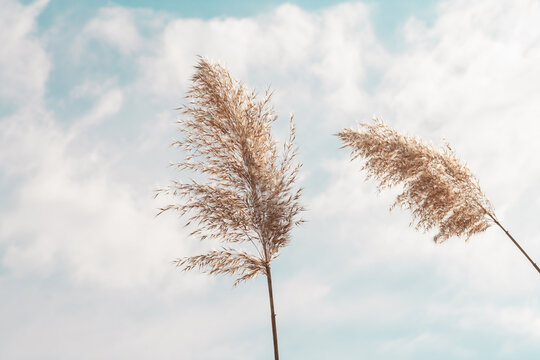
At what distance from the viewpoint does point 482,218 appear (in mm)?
5660

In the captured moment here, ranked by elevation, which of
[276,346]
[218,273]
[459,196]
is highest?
[459,196]

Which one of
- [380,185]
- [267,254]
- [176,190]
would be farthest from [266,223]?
[380,185]

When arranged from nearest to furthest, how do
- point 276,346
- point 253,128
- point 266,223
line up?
point 276,346 < point 266,223 < point 253,128

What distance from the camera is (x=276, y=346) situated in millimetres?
4746

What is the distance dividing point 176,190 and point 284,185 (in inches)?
51.3

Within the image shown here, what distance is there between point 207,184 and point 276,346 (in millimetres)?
1989

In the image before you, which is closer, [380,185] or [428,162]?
[428,162]

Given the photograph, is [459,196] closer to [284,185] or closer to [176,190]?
[284,185]

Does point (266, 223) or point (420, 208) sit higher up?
point (420, 208)

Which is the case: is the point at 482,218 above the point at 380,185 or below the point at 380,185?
below

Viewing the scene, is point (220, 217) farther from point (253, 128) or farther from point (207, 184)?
point (253, 128)

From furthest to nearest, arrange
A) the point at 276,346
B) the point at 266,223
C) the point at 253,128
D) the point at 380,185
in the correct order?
1. the point at 380,185
2. the point at 253,128
3. the point at 266,223
4. the point at 276,346

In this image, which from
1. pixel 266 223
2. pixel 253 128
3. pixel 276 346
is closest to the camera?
pixel 276 346

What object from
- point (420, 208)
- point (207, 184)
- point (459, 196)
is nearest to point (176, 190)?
point (207, 184)
